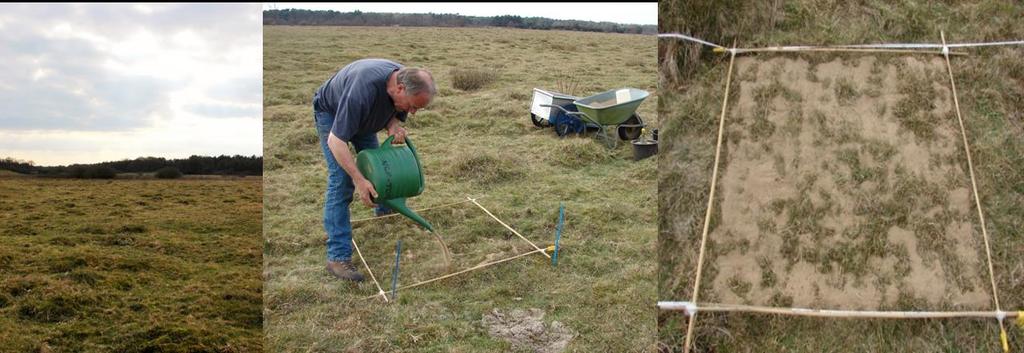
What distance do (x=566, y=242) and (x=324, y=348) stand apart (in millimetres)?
1432

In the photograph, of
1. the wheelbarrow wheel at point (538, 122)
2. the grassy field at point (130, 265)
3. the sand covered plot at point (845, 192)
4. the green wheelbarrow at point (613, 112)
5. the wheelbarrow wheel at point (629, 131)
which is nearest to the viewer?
the grassy field at point (130, 265)

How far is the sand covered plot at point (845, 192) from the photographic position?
2.77 m

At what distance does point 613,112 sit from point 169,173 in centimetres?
332

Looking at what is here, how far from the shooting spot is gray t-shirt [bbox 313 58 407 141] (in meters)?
2.64

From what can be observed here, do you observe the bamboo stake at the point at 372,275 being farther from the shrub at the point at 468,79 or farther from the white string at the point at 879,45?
the shrub at the point at 468,79

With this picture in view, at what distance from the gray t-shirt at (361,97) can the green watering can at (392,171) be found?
131 mm

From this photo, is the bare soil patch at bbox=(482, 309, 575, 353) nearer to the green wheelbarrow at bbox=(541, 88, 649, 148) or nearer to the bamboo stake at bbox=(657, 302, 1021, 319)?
the bamboo stake at bbox=(657, 302, 1021, 319)

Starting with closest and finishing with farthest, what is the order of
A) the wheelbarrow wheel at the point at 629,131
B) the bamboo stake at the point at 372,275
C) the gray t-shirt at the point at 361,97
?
the gray t-shirt at the point at 361,97
the bamboo stake at the point at 372,275
the wheelbarrow wheel at the point at 629,131

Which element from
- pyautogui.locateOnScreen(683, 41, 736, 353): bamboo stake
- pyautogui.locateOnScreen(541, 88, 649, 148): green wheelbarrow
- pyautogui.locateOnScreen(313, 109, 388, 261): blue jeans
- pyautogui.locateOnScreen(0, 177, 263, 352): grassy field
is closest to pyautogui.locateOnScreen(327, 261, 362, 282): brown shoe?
pyautogui.locateOnScreen(313, 109, 388, 261): blue jeans

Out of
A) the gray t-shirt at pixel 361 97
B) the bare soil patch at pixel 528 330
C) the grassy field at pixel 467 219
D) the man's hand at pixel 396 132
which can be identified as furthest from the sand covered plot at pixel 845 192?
the gray t-shirt at pixel 361 97

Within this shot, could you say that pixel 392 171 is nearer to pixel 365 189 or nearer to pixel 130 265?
pixel 365 189

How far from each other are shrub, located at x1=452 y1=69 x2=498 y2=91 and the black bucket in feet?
7.10

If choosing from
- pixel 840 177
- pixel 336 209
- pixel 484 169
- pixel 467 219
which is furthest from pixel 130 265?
pixel 840 177

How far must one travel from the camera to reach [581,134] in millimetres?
5648
